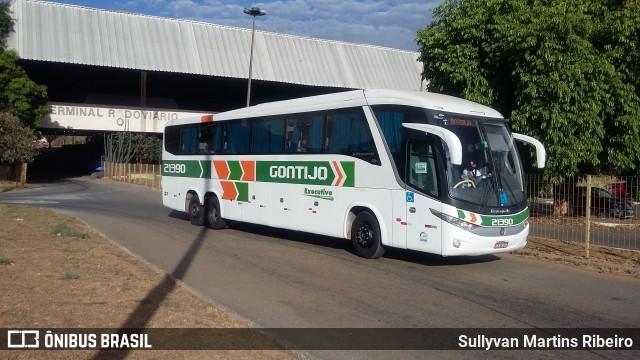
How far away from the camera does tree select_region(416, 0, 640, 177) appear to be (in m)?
17.1

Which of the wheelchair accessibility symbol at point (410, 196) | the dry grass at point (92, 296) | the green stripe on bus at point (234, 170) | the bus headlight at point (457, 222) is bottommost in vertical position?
the dry grass at point (92, 296)

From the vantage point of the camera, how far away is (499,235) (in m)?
10.9

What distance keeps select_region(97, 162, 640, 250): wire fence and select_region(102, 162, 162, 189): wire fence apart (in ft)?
110

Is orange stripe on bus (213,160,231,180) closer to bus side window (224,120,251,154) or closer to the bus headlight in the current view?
bus side window (224,120,251,154)

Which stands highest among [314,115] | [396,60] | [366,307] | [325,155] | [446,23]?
[396,60]

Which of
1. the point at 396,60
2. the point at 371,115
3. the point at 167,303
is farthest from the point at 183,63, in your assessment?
the point at 167,303

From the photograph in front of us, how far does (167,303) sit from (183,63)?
126 ft

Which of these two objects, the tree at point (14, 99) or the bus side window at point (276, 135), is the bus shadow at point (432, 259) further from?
the tree at point (14, 99)

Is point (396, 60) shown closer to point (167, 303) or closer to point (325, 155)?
point (325, 155)

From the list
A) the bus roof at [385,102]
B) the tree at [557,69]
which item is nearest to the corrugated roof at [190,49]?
the tree at [557,69]

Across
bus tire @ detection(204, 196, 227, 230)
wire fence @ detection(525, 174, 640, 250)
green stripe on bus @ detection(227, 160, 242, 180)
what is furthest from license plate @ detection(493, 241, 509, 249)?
bus tire @ detection(204, 196, 227, 230)

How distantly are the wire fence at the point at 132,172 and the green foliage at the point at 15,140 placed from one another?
7805 mm

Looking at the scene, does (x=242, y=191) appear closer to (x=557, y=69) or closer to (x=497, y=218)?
(x=497, y=218)

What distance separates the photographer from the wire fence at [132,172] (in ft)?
149
